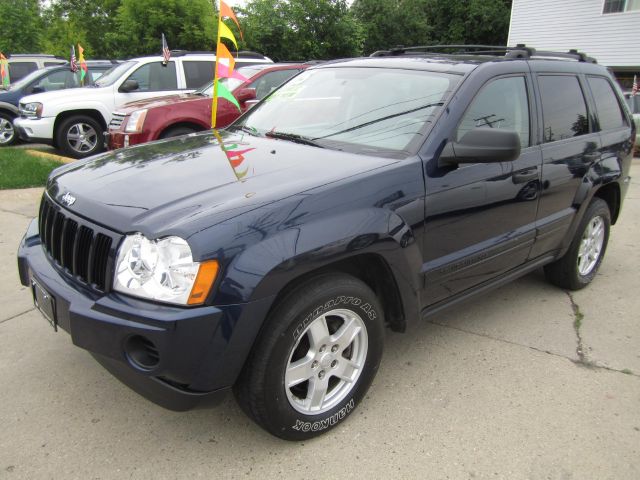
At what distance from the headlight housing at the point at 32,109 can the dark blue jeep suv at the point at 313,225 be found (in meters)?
6.57

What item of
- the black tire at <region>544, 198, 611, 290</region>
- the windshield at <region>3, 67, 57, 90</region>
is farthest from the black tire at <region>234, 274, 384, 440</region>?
the windshield at <region>3, 67, 57, 90</region>

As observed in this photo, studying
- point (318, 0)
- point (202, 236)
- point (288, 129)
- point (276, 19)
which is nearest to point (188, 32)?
point (276, 19)

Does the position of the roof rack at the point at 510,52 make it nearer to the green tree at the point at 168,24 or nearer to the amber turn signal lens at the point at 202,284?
the amber turn signal lens at the point at 202,284

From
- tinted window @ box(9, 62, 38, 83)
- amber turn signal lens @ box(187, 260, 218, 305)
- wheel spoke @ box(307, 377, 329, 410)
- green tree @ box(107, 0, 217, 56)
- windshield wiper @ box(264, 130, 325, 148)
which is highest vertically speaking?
green tree @ box(107, 0, 217, 56)

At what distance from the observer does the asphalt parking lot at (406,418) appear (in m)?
2.38

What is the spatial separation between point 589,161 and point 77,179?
3404 millimetres

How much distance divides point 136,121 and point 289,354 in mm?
5487

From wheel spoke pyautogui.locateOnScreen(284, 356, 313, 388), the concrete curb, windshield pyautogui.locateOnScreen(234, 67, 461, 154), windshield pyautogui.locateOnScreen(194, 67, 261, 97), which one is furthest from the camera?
the concrete curb

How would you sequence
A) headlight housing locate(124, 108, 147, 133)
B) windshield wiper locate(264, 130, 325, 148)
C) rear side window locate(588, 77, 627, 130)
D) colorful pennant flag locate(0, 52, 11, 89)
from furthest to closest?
colorful pennant flag locate(0, 52, 11, 89), headlight housing locate(124, 108, 147, 133), rear side window locate(588, 77, 627, 130), windshield wiper locate(264, 130, 325, 148)

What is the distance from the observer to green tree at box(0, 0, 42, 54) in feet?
88.4

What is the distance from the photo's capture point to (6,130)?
11.0m

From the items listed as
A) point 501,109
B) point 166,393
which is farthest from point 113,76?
point 166,393

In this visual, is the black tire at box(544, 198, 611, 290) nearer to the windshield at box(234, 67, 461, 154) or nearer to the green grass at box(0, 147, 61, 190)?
the windshield at box(234, 67, 461, 154)

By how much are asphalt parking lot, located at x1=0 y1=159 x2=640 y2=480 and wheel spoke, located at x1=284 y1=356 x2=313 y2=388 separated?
35 centimetres
